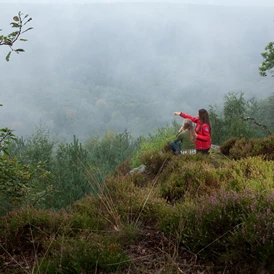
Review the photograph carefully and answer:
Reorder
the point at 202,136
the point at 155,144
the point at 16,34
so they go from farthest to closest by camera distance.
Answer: the point at 155,144 < the point at 202,136 < the point at 16,34

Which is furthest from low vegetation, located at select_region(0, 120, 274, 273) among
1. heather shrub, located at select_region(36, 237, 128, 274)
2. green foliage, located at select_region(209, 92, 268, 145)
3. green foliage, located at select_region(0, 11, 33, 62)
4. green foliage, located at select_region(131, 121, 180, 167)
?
green foliage, located at select_region(209, 92, 268, 145)

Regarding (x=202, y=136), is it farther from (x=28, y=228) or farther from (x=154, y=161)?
(x=28, y=228)

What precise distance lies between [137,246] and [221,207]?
3.22 feet

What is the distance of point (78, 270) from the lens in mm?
2736

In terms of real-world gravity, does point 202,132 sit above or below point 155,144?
above

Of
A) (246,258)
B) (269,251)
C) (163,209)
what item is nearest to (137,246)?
(163,209)

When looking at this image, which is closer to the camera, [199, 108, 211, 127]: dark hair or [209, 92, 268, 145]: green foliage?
[199, 108, 211, 127]: dark hair

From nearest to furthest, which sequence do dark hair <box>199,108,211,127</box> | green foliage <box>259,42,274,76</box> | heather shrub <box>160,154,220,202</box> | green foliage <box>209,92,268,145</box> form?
heather shrub <box>160,154,220,202</box>
dark hair <box>199,108,211,127</box>
green foliage <box>259,42,274,76</box>
green foliage <box>209,92,268,145</box>

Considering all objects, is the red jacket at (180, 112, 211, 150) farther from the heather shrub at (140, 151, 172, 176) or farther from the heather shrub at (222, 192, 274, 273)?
the heather shrub at (222, 192, 274, 273)

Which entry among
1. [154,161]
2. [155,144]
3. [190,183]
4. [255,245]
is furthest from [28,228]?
[155,144]

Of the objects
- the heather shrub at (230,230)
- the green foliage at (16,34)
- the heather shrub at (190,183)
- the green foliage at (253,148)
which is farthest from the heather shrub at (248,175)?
the green foliage at (16,34)

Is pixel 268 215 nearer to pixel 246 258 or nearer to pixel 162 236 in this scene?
pixel 246 258

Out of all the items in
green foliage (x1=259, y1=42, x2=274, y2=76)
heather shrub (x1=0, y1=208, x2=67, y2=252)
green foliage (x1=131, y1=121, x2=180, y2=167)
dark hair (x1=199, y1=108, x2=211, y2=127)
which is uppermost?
green foliage (x1=259, y1=42, x2=274, y2=76)

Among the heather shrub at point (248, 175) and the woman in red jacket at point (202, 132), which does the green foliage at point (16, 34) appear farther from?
the woman in red jacket at point (202, 132)
